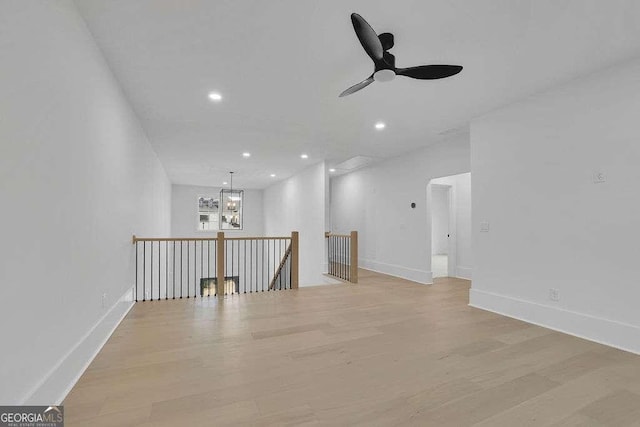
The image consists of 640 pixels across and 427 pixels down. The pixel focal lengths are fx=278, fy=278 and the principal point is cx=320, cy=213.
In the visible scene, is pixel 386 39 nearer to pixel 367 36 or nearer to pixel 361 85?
pixel 361 85

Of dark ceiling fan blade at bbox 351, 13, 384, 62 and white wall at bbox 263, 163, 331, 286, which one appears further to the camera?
white wall at bbox 263, 163, 331, 286

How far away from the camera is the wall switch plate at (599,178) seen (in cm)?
298

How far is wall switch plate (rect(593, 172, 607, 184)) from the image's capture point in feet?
9.78

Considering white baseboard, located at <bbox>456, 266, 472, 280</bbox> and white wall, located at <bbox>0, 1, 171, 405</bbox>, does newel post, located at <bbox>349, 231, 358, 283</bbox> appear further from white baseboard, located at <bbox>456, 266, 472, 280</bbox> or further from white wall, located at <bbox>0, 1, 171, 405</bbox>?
white wall, located at <bbox>0, 1, 171, 405</bbox>

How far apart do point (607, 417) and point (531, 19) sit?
2.92 metres

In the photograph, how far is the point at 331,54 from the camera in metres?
2.68

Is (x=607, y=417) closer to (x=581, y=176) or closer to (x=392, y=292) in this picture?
(x=581, y=176)

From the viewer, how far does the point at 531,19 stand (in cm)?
223

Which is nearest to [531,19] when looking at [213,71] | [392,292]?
[213,71]

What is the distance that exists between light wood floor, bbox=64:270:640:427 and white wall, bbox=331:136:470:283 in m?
2.47

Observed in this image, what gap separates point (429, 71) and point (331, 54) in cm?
93

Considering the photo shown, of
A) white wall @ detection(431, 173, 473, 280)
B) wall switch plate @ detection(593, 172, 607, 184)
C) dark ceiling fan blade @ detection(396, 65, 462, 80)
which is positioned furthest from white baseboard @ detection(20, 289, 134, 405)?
white wall @ detection(431, 173, 473, 280)

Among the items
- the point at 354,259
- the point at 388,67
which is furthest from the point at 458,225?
the point at 388,67

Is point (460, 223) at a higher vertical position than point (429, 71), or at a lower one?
lower
